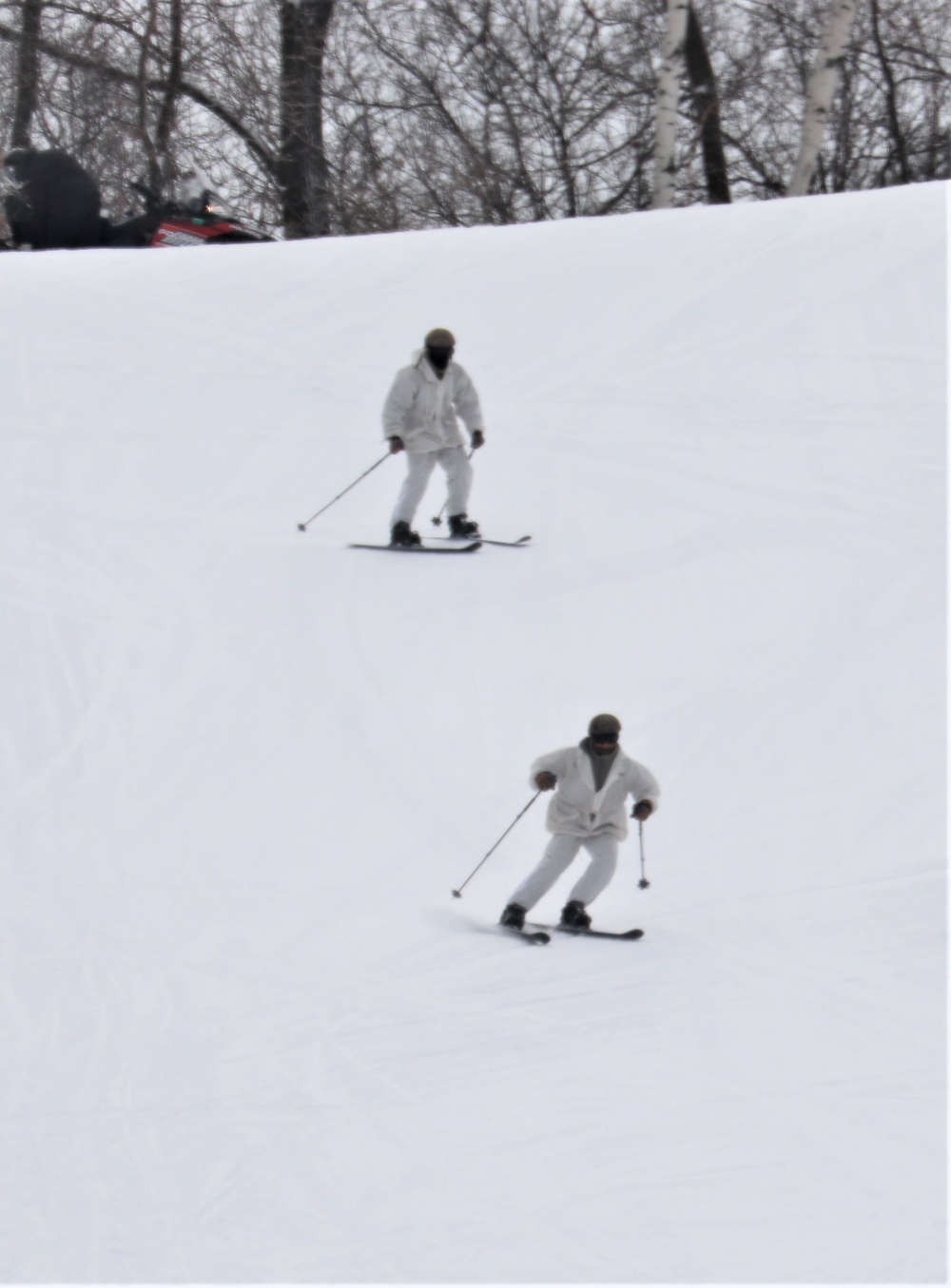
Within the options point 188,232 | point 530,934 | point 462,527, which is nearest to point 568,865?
point 530,934

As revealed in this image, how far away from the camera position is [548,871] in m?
6.70

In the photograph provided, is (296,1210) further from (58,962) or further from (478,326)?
(478,326)

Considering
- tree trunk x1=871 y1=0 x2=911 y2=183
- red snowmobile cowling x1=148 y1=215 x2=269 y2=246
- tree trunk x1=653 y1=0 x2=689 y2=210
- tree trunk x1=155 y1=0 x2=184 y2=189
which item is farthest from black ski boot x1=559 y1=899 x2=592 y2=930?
tree trunk x1=155 y1=0 x2=184 y2=189

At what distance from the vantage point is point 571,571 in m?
9.88

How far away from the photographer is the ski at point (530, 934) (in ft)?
21.4

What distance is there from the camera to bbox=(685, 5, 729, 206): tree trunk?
63.8 feet

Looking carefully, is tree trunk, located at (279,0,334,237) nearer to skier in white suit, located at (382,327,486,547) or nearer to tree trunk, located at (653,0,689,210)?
tree trunk, located at (653,0,689,210)

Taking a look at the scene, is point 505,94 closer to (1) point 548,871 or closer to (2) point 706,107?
(2) point 706,107

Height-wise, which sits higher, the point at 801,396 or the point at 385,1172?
the point at 801,396

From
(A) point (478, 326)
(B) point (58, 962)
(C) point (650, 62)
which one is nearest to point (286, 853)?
(B) point (58, 962)

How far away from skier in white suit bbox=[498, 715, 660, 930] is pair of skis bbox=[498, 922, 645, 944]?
31mm

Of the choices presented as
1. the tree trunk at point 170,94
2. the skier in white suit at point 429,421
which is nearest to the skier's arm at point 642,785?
the skier in white suit at point 429,421

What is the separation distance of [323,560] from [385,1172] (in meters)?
5.47

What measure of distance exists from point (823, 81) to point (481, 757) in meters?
10.0
